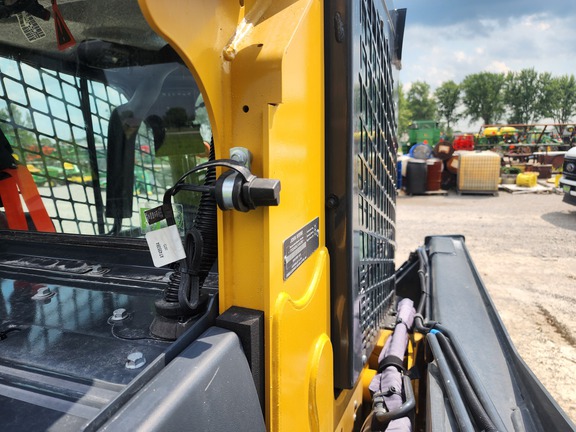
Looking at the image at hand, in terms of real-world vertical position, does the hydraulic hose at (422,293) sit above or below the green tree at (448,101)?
below

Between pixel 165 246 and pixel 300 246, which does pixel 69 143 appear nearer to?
pixel 165 246

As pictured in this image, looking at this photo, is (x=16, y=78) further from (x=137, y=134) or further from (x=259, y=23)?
(x=259, y=23)

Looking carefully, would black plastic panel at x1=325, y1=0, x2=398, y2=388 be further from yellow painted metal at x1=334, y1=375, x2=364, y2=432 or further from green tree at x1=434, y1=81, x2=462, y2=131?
green tree at x1=434, y1=81, x2=462, y2=131

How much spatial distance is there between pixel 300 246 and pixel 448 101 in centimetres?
5819

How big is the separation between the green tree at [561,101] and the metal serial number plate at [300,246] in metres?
54.3

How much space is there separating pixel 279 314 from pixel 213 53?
59cm

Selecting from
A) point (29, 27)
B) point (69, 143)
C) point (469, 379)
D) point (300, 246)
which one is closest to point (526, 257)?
point (469, 379)

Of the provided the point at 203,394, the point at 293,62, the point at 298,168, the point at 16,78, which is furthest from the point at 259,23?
the point at 16,78

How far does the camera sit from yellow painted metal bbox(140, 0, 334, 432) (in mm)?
860

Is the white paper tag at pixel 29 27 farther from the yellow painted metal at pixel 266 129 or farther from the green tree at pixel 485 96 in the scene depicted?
the green tree at pixel 485 96

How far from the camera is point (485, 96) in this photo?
165ft

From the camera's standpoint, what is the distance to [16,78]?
5.80 ft

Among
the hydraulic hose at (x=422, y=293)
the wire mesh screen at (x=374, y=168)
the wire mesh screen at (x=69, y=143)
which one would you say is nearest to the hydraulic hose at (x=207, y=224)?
the wire mesh screen at (x=374, y=168)

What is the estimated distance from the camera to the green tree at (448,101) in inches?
2089
